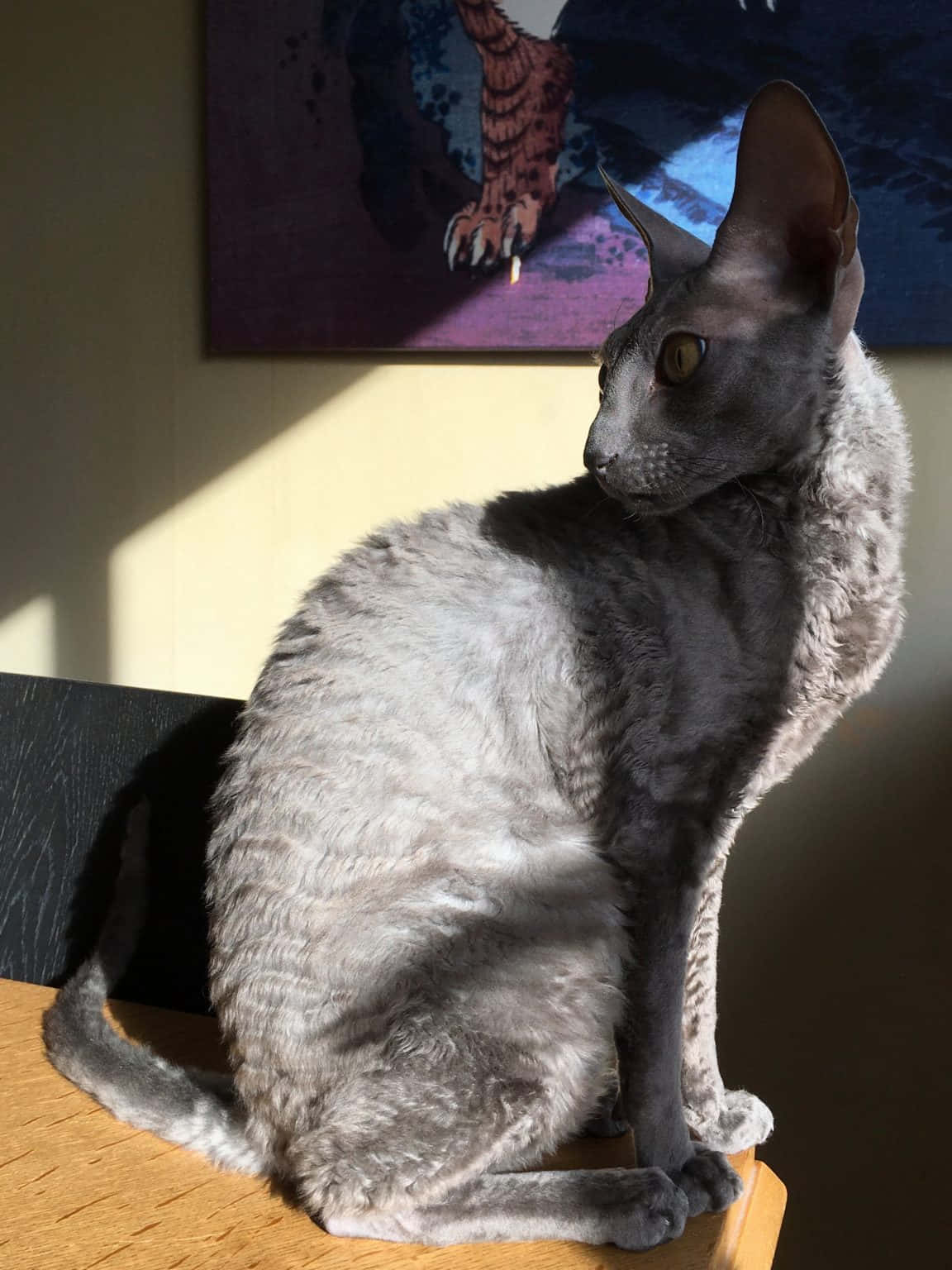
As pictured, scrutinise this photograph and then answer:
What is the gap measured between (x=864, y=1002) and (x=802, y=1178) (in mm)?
278

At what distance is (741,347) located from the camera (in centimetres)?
87

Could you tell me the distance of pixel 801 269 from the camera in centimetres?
86

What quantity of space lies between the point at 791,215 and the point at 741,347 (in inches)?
4.1

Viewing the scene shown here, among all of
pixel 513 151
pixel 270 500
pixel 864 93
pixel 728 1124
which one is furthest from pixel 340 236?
pixel 728 1124

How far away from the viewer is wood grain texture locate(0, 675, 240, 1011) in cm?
117

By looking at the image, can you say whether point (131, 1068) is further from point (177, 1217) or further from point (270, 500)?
point (270, 500)

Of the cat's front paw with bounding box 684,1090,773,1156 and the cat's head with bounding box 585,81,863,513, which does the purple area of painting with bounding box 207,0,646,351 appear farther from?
the cat's front paw with bounding box 684,1090,773,1156

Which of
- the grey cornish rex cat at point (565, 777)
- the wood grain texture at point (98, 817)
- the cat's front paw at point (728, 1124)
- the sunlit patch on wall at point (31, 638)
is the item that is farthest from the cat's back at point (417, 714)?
the sunlit patch on wall at point (31, 638)

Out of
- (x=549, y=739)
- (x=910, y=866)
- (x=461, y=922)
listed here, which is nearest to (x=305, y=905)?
(x=461, y=922)

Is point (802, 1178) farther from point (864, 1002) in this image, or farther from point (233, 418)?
point (233, 418)

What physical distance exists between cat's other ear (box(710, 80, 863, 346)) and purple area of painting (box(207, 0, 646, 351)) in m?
0.69

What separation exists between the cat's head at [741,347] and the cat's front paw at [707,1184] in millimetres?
555

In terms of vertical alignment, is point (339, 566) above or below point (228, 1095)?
above

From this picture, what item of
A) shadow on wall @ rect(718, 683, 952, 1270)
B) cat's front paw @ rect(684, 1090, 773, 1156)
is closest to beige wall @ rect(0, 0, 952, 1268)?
shadow on wall @ rect(718, 683, 952, 1270)
